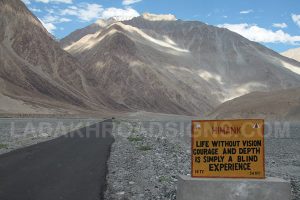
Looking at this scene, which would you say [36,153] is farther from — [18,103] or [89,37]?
[89,37]

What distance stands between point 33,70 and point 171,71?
63395 millimetres

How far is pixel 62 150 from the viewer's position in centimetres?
2231

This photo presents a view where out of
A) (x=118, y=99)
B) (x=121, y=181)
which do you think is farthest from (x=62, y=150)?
(x=118, y=99)

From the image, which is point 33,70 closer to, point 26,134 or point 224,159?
point 26,134

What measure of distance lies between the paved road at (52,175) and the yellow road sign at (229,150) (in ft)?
8.79

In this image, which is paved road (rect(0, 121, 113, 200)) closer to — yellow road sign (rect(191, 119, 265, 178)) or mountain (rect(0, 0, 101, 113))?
yellow road sign (rect(191, 119, 265, 178))

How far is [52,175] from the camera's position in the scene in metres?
13.8

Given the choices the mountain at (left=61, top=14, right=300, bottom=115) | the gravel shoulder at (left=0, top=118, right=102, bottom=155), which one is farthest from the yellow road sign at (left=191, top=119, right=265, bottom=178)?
the mountain at (left=61, top=14, right=300, bottom=115)

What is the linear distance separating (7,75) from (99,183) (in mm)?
95680

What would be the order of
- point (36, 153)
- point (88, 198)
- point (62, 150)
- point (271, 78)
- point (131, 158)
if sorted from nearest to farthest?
point (88, 198), point (131, 158), point (36, 153), point (62, 150), point (271, 78)

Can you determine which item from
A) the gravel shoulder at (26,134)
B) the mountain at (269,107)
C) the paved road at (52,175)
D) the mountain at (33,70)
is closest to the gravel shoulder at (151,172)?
the paved road at (52,175)

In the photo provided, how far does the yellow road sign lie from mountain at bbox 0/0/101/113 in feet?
276

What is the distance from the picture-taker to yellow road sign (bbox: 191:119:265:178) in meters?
9.30

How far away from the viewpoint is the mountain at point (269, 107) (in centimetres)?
7962
